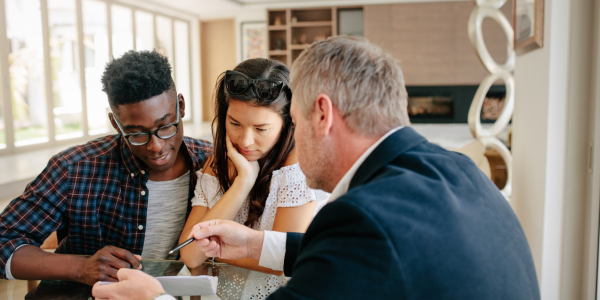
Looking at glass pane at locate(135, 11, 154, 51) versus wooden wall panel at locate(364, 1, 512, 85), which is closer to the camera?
glass pane at locate(135, 11, 154, 51)

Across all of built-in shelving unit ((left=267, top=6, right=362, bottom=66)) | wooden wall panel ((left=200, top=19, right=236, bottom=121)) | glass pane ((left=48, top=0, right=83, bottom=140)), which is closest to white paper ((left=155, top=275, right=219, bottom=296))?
glass pane ((left=48, top=0, right=83, bottom=140))

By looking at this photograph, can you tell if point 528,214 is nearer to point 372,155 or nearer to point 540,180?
point 540,180

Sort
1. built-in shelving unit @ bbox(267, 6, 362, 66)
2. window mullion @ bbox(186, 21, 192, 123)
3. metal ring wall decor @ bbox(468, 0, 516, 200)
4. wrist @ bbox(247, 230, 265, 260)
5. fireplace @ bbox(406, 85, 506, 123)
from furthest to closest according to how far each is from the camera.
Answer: window mullion @ bbox(186, 21, 192, 123) → built-in shelving unit @ bbox(267, 6, 362, 66) → fireplace @ bbox(406, 85, 506, 123) → metal ring wall decor @ bbox(468, 0, 516, 200) → wrist @ bbox(247, 230, 265, 260)

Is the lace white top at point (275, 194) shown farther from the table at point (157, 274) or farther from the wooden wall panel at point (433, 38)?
the wooden wall panel at point (433, 38)

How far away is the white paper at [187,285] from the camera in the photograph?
1.15m

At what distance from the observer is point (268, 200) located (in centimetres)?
146

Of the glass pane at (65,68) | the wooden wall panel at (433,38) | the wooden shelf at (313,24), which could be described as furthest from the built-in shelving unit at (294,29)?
the glass pane at (65,68)

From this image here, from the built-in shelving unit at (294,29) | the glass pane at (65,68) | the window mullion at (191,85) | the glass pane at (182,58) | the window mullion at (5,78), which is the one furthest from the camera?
the window mullion at (191,85)

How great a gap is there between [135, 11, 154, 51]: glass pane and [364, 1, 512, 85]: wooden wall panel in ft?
11.6

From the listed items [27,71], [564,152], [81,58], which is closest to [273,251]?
[564,152]

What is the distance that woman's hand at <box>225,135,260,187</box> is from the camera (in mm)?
1416

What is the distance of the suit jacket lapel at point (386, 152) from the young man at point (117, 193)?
2.70 ft

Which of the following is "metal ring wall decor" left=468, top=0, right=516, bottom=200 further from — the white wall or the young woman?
the young woman

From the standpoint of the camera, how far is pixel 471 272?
68 cm
